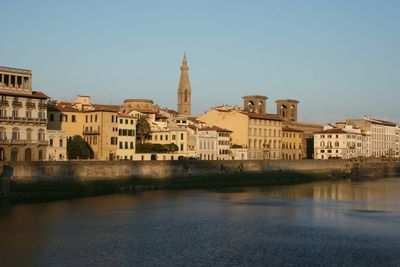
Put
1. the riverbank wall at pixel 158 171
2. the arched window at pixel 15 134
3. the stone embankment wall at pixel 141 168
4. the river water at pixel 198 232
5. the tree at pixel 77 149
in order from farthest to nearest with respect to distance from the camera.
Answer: the tree at pixel 77 149
the arched window at pixel 15 134
the stone embankment wall at pixel 141 168
the riverbank wall at pixel 158 171
the river water at pixel 198 232

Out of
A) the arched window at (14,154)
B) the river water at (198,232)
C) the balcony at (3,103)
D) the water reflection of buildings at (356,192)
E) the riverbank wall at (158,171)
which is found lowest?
the river water at (198,232)

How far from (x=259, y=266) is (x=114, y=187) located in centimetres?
3542

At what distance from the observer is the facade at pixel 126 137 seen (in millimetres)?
84875

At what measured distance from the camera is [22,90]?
236 ft

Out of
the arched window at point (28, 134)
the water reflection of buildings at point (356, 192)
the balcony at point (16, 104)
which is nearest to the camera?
the water reflection of buildings at point (356, 192)

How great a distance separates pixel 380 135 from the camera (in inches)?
6048

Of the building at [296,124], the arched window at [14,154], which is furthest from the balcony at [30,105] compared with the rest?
the building at [296,124]

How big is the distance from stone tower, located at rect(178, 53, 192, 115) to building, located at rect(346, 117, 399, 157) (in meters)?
46.9

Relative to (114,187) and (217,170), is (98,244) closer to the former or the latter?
(114,187)

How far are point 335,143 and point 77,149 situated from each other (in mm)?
72477

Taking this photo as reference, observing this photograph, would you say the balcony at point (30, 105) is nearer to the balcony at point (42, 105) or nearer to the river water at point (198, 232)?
the balcony at point (42, 105)

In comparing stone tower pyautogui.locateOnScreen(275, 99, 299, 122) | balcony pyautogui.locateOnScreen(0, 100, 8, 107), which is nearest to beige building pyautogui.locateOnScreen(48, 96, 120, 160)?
balcony pyautogui.locateOnScreen(0, 100, 8, 107)

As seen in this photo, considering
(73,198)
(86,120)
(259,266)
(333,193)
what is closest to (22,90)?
(86,120)

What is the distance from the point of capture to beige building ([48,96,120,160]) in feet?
271
